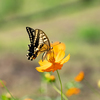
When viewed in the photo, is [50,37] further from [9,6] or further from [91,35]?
[9,6]

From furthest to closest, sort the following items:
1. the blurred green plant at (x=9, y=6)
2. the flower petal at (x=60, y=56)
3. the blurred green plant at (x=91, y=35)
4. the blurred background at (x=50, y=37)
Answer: the blurred green plant at (x=9, y=6) < the blurred green plant at (x=91, y=35) < the blurred background at (x=50, y=37) < the flower petal at (x=60, y=56)

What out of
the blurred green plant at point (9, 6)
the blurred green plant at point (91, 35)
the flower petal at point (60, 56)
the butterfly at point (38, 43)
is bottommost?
the blurred green plant at point (91, 35)

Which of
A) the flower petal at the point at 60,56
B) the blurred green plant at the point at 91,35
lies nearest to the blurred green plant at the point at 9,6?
the blurred green plant at the point at 91,35

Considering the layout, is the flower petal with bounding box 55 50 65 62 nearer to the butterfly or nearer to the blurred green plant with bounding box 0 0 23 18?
the butterfly

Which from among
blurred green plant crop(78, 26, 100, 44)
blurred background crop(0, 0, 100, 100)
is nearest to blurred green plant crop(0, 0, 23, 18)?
blurred background crop(0, 0, 100, 100)

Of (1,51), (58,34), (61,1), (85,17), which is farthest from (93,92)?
(61,1)

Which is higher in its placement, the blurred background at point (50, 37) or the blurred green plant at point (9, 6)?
the blurred green plant at point (9, 6)

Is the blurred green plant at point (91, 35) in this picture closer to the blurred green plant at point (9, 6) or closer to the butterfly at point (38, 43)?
the butterfly at point (38, 43)

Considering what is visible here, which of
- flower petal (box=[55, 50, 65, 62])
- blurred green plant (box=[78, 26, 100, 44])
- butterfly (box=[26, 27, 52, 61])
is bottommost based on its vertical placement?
blurred green plant (box=[78, 26, 100, 44])
